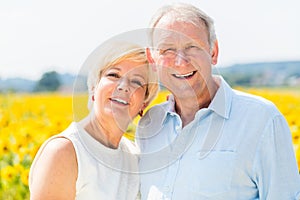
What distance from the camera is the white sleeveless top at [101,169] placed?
10.9 ft

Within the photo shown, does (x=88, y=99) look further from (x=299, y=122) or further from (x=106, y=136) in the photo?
(x=299, y=122)

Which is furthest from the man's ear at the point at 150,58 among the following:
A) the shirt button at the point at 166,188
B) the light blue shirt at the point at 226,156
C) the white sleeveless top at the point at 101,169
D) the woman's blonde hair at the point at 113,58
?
the shirt button at the point at 166,188

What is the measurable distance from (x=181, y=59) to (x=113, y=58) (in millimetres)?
300

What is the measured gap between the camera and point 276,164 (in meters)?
3.10

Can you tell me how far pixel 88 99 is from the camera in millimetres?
3461

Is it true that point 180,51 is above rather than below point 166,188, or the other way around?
above

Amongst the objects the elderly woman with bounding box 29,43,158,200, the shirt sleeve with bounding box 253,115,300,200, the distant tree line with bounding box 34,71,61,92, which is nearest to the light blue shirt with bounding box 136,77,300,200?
the shirt sleeve with bounding box 253,115,300,200

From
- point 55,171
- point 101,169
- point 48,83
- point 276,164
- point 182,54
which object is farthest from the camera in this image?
point 48,83

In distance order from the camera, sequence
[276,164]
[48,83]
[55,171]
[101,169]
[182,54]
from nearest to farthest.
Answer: [276,164]
[55,171]
[182,54]
[101,169]
[48,83]

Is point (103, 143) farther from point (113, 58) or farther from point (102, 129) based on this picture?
point (113, 58)

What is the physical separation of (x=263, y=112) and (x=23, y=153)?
3190 millimetres

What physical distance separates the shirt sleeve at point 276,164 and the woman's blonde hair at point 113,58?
23.6 inches

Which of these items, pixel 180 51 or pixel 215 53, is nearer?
pixel 180 51

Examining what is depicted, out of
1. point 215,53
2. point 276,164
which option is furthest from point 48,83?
point 276,164
